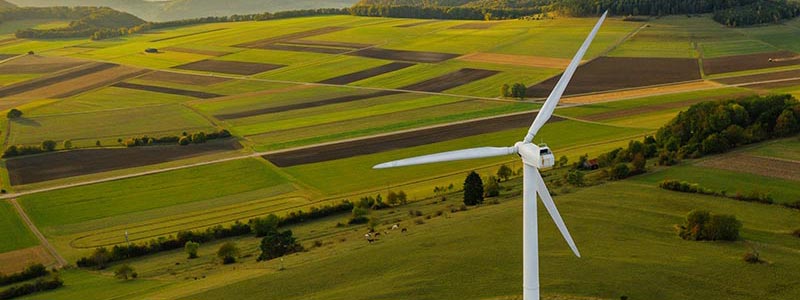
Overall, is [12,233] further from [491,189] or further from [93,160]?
[491,189]

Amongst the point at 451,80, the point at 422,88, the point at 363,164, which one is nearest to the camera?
the point at 363,164

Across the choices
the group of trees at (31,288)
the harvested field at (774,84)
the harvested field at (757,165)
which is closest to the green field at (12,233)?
the group of trees at (31,288)

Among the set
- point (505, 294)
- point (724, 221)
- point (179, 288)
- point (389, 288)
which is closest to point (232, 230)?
point (179, 288)

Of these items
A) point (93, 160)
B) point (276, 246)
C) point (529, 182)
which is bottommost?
point (93, 160)

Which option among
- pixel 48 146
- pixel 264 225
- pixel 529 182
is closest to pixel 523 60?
pixel 48 146

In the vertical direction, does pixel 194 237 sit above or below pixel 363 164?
below

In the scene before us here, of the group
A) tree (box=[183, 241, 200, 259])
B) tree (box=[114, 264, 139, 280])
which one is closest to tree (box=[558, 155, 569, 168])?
tree (box=[183, 241, 200, 259])
